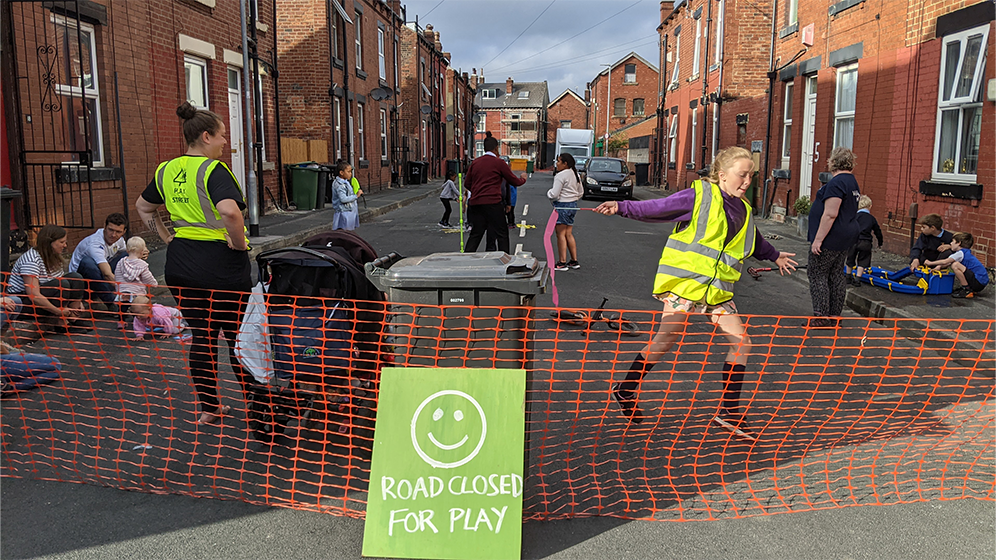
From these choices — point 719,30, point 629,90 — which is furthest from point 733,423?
point 629,90

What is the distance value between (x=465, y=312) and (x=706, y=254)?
5.29 ft

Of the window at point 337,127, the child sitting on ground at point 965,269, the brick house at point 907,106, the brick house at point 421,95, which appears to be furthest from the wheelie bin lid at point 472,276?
the brick house at point 421,95

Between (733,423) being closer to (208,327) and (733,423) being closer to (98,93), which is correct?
(208,327)

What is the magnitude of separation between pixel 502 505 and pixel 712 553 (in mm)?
884

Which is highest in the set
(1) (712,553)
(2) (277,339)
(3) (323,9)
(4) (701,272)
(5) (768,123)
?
(3) (323,9)

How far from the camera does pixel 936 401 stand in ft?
16.8

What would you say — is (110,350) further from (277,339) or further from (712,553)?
(712,553)

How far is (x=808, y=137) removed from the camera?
53.6 ft

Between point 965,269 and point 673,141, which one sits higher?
point 673,141

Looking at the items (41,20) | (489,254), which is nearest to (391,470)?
(489,254)

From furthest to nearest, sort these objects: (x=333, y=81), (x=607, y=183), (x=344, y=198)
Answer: (x=607, y=183) < (x=333, y=81) < (x=344, y=198)

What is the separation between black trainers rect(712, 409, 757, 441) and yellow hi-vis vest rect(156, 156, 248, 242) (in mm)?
3082

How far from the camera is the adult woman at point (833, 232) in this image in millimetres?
6648

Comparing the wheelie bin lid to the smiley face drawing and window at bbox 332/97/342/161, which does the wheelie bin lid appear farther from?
window at bbox 332/97/342/161
